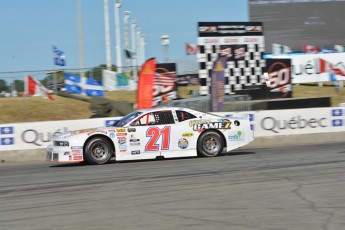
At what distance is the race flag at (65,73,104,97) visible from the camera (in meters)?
25.7

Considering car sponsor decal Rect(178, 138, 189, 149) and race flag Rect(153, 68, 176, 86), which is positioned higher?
race flag Rect(153, 68, 176, 86)

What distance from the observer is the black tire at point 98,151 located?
12664mm

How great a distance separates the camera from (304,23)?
2064 inches

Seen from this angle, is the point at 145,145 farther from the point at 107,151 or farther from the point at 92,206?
the point at 92,206

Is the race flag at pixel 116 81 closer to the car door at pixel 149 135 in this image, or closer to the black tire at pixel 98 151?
the car door at pixel 149 135

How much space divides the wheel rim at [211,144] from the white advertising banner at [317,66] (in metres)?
23.6

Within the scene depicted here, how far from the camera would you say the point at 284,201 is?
7094 mm

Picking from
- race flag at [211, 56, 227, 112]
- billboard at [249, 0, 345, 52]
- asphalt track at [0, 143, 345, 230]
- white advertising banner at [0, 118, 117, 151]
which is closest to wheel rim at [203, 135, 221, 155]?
asphalt track at [0, 143, 345, 230]

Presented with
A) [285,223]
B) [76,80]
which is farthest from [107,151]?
[76,80]

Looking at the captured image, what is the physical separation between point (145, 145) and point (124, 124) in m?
0.72

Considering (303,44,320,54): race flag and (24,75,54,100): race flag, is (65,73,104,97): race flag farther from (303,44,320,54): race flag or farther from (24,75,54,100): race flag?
(303,44,320,54): race flag

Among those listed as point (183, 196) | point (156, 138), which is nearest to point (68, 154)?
point (156, 138)

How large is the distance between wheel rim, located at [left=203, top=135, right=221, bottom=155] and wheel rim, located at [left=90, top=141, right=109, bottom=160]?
2417 mm

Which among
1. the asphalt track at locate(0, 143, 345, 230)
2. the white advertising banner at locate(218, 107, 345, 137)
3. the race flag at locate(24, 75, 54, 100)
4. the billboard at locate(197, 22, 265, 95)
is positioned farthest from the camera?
the billboard at locate(197, 22, 265, 95)
